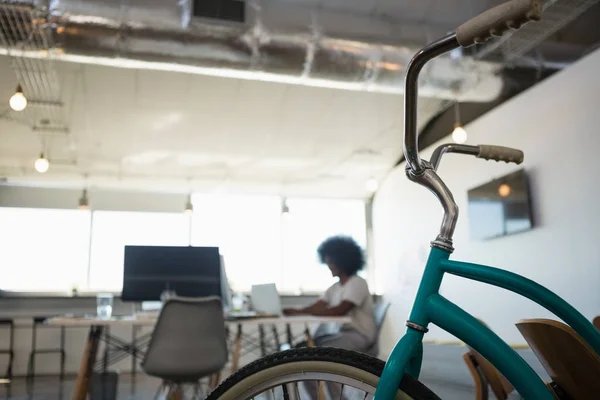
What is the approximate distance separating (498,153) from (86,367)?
269cm

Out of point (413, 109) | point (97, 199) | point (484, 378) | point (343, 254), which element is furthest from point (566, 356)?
point (97, 199)

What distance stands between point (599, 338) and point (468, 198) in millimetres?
5118

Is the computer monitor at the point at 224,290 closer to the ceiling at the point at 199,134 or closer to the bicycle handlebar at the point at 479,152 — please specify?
the bicycle handlebar at the point at 479,152

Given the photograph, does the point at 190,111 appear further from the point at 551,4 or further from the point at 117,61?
the point at 551,4

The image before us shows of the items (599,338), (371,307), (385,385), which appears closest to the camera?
(385,385)

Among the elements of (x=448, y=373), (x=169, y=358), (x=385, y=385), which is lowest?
(x=448, y=373)

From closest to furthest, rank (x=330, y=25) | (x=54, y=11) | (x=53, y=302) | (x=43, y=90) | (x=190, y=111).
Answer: (x=54, y=11) < (x=330, y=25) < (x=43, y=90) < (x=190, y=111) < (x=53, y=302)

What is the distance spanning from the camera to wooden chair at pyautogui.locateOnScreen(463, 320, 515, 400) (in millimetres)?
2045

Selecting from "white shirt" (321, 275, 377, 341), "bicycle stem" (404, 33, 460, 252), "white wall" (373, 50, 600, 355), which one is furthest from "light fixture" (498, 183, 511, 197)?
"bicycle stem" (404, 33, 460, 252)

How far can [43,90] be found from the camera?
575 cm

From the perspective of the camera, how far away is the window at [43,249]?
7.98 meters

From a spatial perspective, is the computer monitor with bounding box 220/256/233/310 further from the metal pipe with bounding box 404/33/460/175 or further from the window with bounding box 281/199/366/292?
the window with bounding box 281/199/366/292

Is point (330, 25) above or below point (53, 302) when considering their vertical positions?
above

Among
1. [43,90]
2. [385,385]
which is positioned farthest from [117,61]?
[385,385]
